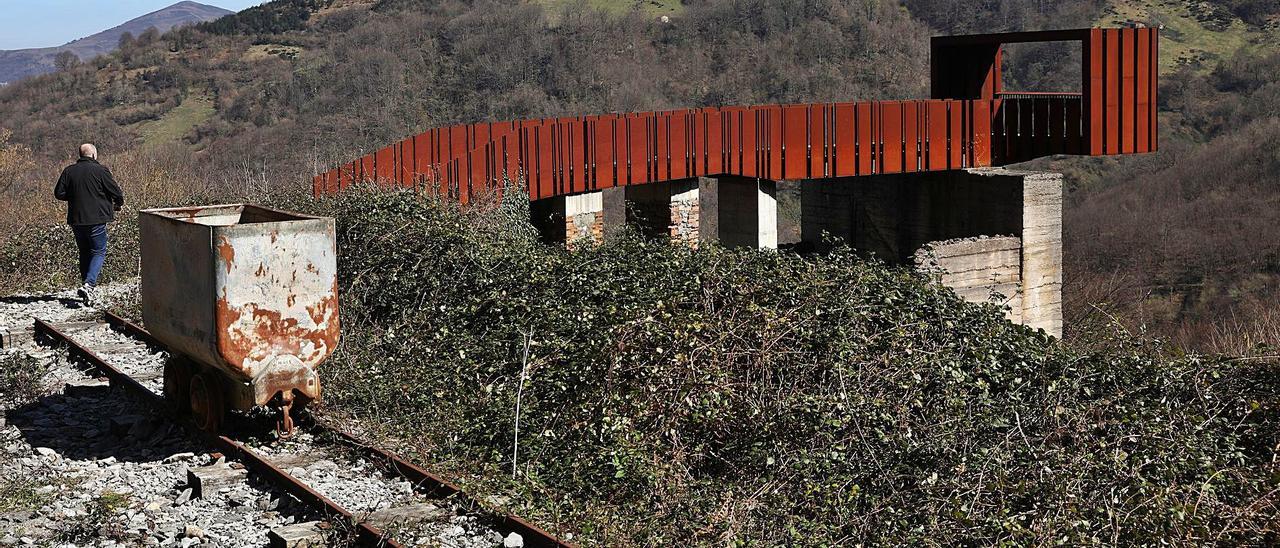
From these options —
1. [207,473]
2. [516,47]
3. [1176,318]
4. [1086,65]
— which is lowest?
[1176,318]

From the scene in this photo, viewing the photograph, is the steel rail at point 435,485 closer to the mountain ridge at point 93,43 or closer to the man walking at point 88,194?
the man walking at point 88,194

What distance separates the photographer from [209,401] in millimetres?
8406

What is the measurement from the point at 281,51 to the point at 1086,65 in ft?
180

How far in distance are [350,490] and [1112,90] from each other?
16830 mm

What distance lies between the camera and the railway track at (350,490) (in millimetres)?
6594

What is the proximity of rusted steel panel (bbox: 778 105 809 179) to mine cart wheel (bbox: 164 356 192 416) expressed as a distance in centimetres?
1180

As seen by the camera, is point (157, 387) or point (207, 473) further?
point (157, 387)

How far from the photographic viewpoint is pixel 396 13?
237 feet

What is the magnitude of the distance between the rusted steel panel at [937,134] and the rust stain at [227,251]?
14516 mm

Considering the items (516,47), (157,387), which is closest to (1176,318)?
(157,387)

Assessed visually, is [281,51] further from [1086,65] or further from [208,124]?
[1086,65]

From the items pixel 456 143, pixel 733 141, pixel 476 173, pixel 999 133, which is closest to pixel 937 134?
pixel 999 133

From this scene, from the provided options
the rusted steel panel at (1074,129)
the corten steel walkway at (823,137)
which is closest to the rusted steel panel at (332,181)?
the corten steel walkway at (823,137)

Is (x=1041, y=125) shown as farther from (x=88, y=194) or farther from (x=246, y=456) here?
(x=246, y=456)
